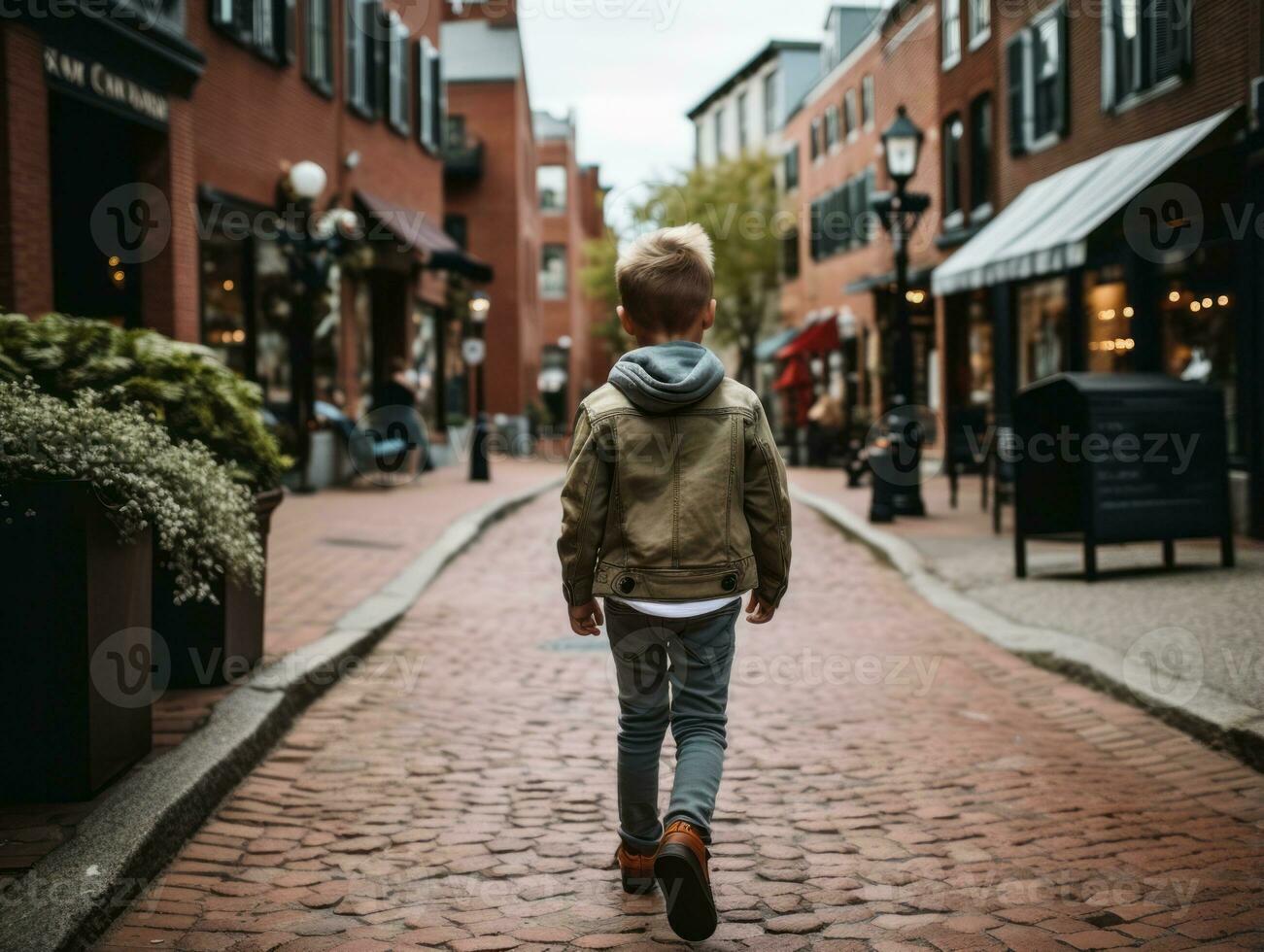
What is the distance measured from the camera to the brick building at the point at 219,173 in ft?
34.0

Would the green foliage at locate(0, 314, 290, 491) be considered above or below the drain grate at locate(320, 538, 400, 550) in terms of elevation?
above

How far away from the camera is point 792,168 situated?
39.3 metres

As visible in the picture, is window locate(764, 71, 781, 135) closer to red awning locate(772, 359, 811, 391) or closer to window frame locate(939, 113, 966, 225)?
red awning locate(772, 359, 811, 391)

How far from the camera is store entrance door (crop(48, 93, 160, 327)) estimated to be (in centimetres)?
1261

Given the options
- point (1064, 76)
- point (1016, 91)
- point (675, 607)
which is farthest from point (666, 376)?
point (1016, 91)

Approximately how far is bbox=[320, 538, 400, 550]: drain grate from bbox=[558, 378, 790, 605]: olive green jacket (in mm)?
7899

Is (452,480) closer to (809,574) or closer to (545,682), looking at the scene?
(809,574)

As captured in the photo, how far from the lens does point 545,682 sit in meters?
6.24

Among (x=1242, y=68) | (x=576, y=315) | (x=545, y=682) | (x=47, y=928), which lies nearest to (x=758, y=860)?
(x=47, y=928)

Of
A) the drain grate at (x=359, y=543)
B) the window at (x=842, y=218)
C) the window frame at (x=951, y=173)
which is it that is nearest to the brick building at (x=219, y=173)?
the drain grate at (x=359, y=543)

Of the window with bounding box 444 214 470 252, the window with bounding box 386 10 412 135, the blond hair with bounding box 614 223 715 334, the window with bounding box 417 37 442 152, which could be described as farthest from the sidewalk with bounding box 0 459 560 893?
the window with bounding box 444 214 470 252

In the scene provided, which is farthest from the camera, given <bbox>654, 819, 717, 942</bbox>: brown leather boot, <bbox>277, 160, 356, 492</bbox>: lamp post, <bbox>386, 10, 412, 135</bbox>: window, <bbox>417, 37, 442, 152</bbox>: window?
<bbox>417, 37, 442, 152</bbox>: window

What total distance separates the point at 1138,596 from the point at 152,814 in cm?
609

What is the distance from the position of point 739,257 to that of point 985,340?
59.4ft
